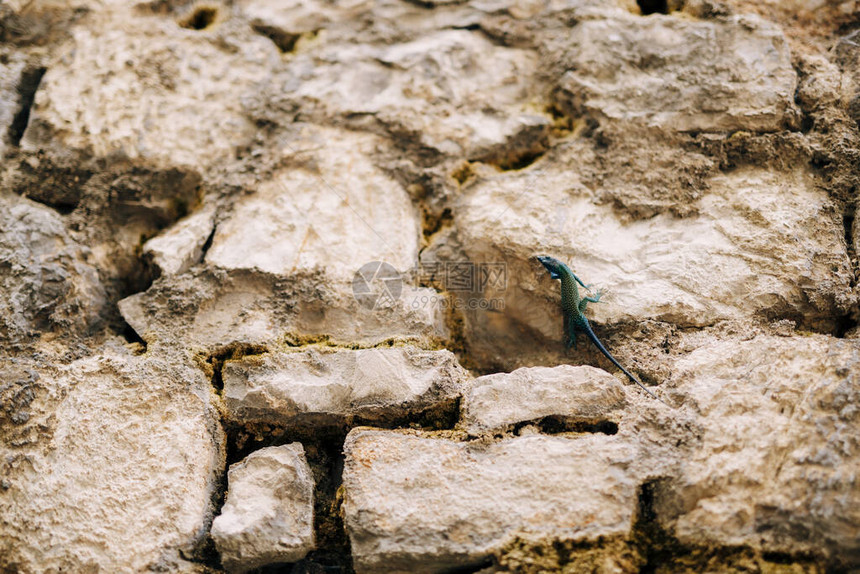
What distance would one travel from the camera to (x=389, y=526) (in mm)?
1677

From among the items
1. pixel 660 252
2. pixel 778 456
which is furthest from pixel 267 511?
pixel 660 252

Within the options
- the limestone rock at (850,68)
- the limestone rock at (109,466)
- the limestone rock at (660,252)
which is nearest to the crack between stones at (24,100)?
the limestone rock at (109,466)

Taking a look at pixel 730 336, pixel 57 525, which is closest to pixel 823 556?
pixel 730 336

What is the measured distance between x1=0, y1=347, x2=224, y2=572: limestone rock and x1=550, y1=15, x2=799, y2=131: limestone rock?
6.30 ft

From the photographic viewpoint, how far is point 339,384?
6.50ft

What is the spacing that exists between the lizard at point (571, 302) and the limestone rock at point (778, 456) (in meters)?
0.36

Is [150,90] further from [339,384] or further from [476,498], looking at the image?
[476,498]

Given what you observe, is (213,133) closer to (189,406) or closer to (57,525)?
(189,406)

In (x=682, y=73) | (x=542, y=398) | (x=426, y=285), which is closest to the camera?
(x=542, y=398)

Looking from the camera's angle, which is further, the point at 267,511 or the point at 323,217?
the point at 323,217

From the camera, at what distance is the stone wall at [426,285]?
5.49ft

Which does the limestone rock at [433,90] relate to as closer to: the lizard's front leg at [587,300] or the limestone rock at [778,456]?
the lizard's front leg at [587,300]

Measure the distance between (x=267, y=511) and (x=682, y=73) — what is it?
221 cm

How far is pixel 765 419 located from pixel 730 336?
352 millimetres
